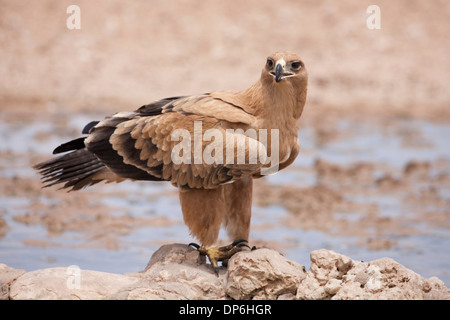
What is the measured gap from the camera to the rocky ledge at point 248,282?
257 inches

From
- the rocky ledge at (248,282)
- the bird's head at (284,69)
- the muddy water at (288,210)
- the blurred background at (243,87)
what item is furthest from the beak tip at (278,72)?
the muddy water at (288,210)

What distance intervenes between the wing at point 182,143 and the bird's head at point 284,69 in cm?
46

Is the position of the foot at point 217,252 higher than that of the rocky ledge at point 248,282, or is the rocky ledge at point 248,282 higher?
Answer: the foot at point 217,252

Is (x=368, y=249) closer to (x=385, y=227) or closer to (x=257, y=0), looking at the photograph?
(x=385, y=227)

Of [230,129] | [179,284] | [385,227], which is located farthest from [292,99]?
[385,227]

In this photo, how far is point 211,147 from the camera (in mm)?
7031

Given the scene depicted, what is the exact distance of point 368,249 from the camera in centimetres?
1012

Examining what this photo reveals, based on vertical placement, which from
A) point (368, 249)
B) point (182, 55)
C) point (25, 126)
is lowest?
point (368, 249)

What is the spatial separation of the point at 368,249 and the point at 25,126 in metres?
9.63

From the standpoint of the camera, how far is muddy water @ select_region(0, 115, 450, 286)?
9625mm

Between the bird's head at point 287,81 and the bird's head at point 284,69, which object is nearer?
the bird's head at point 284,69

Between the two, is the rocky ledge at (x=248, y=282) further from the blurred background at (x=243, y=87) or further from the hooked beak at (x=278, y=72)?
the blurred background at (x=243, y=87)

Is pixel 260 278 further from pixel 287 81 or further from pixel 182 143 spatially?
pixel 287 81

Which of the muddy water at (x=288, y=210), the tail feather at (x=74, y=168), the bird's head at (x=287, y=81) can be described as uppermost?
the bird's head at (x=287, y=81)
